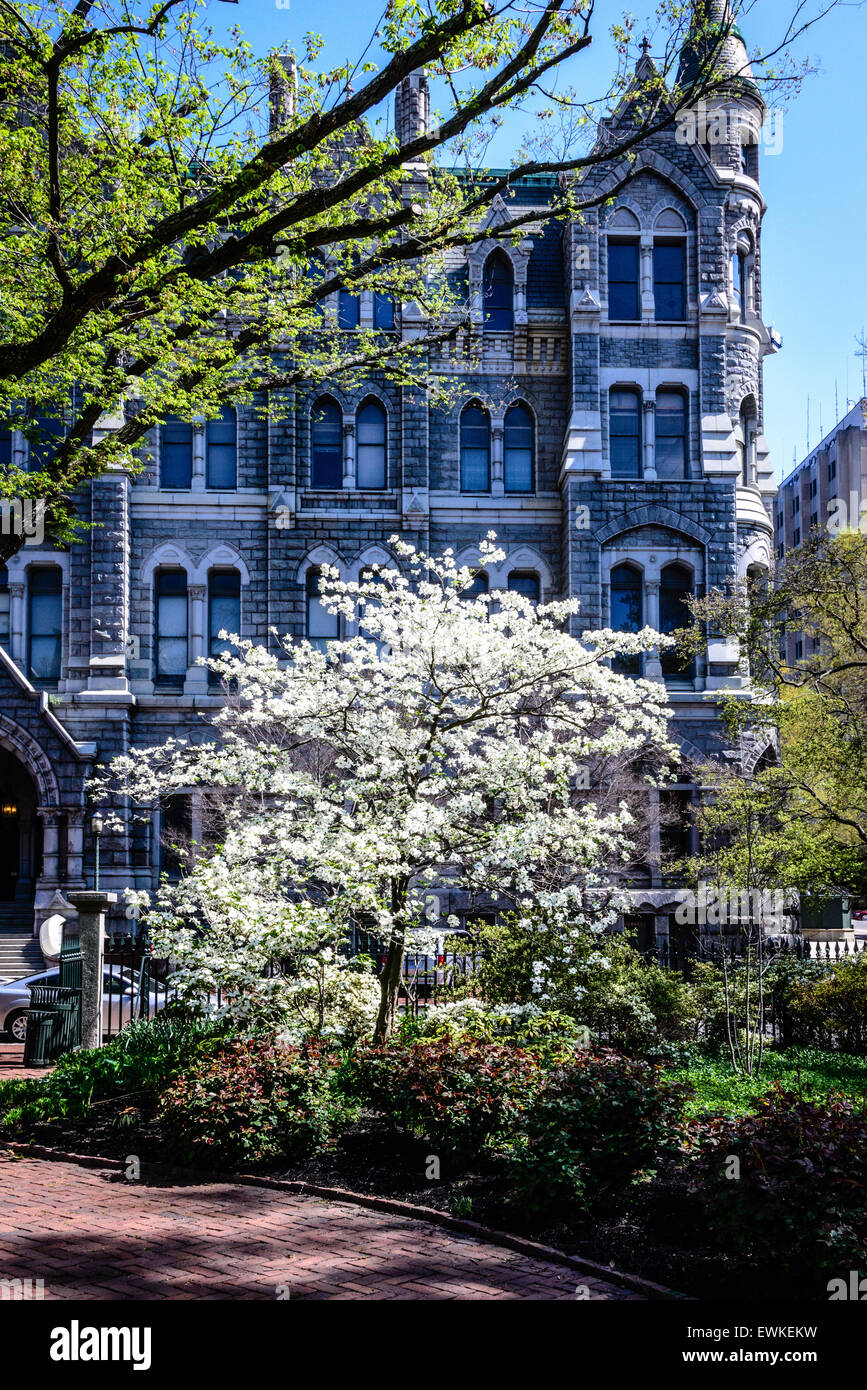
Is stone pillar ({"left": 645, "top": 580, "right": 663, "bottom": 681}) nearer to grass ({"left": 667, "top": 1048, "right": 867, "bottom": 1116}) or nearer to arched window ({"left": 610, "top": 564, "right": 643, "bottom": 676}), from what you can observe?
arched window ({"left": 610, "top": 564, "right": 643, "bottom": 676})

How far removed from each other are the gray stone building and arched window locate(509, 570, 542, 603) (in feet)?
0.18

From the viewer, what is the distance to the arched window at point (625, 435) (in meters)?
28.2

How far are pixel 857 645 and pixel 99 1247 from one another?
1285 cm

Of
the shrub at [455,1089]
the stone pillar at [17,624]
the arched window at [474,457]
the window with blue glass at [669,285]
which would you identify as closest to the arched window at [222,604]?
the stone pillar at [17,624]

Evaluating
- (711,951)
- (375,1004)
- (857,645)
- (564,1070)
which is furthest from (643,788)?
(564,1070)

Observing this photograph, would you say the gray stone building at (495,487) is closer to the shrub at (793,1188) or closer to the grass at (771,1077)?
the grass at (771,1077)

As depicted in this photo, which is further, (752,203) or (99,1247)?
(752,203)

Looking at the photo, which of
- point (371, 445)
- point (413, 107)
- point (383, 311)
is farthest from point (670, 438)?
point (413, 107)

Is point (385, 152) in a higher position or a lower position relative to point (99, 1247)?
higher

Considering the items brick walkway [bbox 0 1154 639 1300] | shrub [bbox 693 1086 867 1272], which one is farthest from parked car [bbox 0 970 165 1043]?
shrub [bbox 693 1086 867 1272]

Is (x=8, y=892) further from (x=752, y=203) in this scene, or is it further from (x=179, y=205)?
(x=752, y=203)

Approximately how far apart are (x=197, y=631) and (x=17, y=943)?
321 inches

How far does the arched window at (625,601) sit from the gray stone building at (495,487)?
55 millimetres

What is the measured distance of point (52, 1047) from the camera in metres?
14.3
